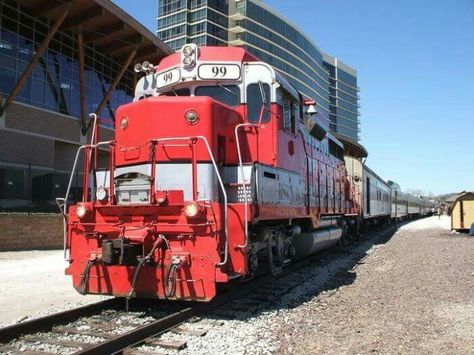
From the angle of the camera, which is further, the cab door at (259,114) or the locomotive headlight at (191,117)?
the cab door at (259,114)

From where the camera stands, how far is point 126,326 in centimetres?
625

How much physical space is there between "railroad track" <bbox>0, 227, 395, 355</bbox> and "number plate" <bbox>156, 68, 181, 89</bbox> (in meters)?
3.56

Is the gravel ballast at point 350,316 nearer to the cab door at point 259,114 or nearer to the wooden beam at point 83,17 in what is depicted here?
the cab door at point 259,114

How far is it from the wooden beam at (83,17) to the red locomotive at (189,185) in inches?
629

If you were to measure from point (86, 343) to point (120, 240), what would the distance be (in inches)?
56.3

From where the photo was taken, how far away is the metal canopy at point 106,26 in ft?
73.4

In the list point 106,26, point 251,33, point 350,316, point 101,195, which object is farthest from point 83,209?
point 251,33

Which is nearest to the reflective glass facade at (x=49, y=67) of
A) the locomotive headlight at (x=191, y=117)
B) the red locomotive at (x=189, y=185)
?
the red locomotive at (x=189, y=185)

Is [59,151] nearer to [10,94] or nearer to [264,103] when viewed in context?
[10,94]

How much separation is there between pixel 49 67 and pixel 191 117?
19.7m

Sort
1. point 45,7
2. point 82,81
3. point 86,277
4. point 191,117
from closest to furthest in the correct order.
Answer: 1. point 86,277
2. point 191,117
3. point 45,7
4. point 82,81

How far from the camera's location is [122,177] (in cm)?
723

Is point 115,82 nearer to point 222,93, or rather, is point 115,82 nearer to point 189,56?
point 189,56

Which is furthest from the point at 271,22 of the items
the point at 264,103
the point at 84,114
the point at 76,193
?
the point at 264,103
